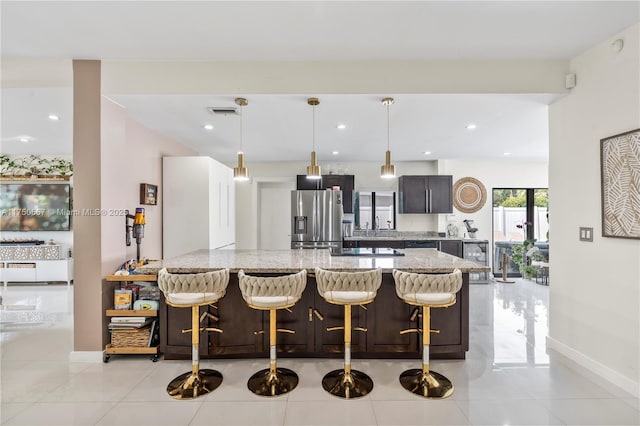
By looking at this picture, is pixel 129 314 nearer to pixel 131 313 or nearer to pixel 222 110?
pixel 131 313

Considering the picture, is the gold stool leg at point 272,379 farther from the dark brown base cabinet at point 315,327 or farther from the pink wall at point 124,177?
the pink wall at point 124,177

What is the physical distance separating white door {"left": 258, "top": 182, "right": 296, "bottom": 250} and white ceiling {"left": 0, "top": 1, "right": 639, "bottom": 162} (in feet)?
8.86

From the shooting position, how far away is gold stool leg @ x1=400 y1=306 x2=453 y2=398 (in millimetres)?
2230

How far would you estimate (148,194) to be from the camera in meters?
3.55

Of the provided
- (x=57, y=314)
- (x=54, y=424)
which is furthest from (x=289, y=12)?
(x=57, y=314)

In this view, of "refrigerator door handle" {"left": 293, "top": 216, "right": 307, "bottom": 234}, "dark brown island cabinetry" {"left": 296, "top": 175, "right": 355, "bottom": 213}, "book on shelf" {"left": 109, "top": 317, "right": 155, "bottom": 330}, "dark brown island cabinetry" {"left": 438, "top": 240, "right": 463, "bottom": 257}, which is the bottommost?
"book on shelf" {"left": 109, "top": 317, "right": 155, "bottom": 330}

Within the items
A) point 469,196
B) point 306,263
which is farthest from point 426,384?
point 469,196

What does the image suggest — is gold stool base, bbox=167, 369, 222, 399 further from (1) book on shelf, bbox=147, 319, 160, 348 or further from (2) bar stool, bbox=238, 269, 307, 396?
(1) book on shelf, bbox=147, 319, 160, 348

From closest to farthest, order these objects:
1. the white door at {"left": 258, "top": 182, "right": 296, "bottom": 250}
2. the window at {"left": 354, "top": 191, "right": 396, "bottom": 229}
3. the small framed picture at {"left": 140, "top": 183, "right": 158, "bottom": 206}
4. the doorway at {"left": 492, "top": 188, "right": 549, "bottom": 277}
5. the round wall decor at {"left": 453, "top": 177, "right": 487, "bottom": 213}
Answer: the small framed picture at {"left": 140, "top": 183, "right": 158, "bottom": 206} < the round wall decor at {"left": 453, "top": 177, "right": 487, "bottom": 213} < the doorway at {"left": 492, "top": 188, "right": 549, "bottom": 277} < the window at {"left": 354, "top": 191, "right": 396, "bottom": 229} < the white door at {"left": 258, "top": 182, "right": 296, "bottom": 250}

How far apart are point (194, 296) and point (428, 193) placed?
4703 millimetres

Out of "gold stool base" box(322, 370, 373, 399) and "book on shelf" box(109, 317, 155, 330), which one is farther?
"book on shelf" box(109, 317, 155, 330)

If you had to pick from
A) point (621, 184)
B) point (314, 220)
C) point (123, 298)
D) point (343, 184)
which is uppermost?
point (343, 184)

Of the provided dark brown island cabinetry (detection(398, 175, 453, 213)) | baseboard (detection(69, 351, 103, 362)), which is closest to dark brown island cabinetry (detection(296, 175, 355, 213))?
dark brown island cabinetry (detection(398, 175, 453, 213))

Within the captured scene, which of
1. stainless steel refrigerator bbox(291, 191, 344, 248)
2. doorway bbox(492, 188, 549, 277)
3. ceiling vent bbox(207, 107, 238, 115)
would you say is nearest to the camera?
ceiling vent bbox(207, 107, 238, 115)
